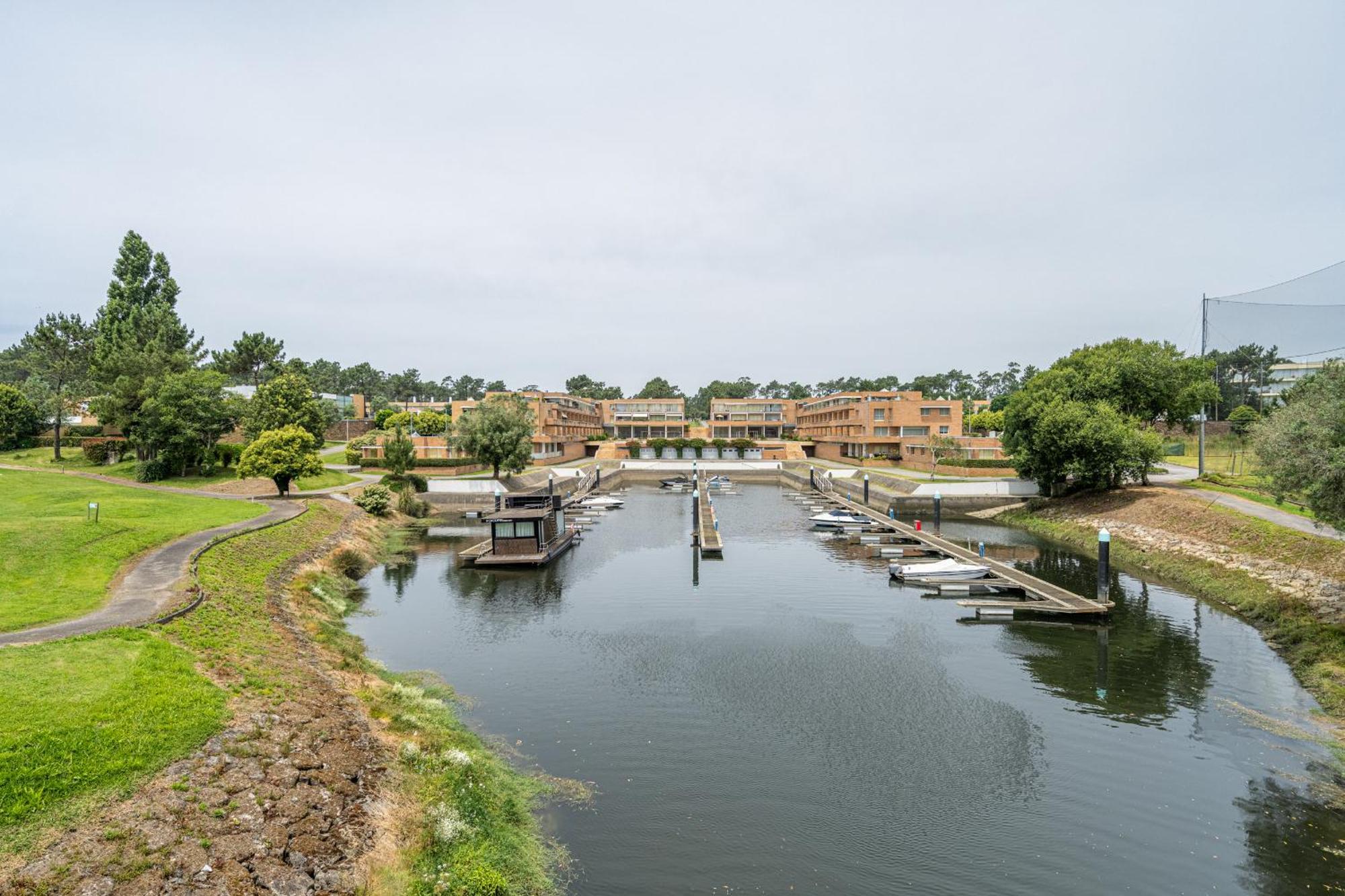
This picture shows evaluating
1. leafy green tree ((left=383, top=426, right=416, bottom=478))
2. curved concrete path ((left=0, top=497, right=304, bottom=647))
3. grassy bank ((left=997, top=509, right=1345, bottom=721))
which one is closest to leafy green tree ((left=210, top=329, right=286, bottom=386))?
leafy green tree ((left=383, top=426, right=416, bottom=478))

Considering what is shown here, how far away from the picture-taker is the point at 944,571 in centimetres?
3828

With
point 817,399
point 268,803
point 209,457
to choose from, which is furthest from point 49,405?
point 817,399

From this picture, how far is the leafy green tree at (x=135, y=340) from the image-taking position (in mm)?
57156

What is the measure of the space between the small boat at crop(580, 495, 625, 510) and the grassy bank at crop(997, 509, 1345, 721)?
43071 mm

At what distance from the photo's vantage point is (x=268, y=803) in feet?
40.5

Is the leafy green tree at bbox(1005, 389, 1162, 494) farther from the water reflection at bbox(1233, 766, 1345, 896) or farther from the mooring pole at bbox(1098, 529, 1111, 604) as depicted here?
the water reflection at bbox(1233, 766, 1345, 896)

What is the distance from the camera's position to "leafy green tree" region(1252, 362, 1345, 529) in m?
22.3

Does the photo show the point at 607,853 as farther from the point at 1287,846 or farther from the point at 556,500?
the point at 556,500

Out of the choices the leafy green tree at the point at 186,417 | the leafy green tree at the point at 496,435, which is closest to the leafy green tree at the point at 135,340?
the leafy green tree at the point at 186,417

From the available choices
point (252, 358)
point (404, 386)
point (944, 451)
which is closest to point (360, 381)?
point (404, 386)

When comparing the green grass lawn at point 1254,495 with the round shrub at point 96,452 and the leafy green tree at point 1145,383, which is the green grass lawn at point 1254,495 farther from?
the round shrub at point 96,452

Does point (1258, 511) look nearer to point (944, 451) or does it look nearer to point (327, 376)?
point (944, 451)

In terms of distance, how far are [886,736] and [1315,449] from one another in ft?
61.6

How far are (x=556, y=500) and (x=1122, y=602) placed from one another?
3565 cm
